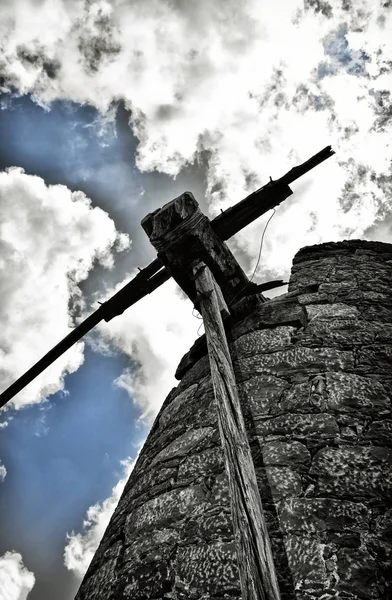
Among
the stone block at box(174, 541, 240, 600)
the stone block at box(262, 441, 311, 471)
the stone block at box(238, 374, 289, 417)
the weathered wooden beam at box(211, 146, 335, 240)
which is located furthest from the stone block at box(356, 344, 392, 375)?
the weathered wooden beam at box(211, 146, 335, 240)

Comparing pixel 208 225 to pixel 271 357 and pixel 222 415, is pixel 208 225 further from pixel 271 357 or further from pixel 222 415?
pixel 222 415

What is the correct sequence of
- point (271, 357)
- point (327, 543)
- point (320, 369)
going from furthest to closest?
1. point (271, 357)
2. point (320, 369)
3. point (327, 543)

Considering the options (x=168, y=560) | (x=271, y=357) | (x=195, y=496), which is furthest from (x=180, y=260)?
(x=168, y=560)

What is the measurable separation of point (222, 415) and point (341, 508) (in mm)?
567

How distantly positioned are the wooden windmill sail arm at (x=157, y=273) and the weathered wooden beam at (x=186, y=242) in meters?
0.19

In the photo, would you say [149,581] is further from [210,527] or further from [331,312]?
[331,312]

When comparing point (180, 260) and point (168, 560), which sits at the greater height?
point (180, 260)

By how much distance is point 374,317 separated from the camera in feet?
8.00

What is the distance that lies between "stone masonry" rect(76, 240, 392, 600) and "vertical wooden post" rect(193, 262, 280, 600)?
192mm

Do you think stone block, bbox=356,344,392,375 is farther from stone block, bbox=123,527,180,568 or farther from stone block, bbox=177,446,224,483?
stone block, bbox=123,527,180,568

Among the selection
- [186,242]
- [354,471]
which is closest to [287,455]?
[354,471]

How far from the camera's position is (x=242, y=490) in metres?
1.46

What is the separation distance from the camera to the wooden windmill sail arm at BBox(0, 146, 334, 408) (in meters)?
3.08

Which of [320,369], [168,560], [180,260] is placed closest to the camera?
[168,560]
